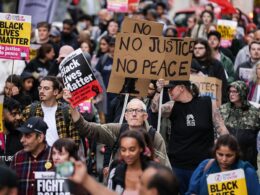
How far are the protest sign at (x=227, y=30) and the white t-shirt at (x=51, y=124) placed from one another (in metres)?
9.43

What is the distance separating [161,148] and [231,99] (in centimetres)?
317

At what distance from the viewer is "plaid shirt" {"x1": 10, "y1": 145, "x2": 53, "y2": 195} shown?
990 centimetres

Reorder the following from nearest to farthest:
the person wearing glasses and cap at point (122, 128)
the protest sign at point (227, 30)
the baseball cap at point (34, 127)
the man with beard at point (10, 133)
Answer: the baseball cap at point (34, 127), the person wearing glasses and cap at point (122, 128), the man with beard at point (10, 133), the protest sign at point (227, 30)

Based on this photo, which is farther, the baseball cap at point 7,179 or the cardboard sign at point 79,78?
the cardboard sign at point 79,78

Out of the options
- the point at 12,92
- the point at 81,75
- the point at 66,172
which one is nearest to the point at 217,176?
the point at 81,75

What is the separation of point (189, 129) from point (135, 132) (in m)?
3.00

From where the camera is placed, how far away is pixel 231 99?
13.9 metres

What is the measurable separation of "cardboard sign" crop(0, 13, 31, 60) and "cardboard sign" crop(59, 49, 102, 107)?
1279mm

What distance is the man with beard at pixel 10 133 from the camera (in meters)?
11.6

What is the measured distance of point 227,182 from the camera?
10086 mm

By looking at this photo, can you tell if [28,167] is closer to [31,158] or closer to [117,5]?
[31,158]

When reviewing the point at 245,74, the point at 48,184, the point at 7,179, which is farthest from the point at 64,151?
the point at 245,74

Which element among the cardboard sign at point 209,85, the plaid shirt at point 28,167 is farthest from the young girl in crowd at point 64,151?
the cardboard sign at point 209,85

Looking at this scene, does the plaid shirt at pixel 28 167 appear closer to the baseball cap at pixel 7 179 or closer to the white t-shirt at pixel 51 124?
the white t-shirt at pixel 51 124
